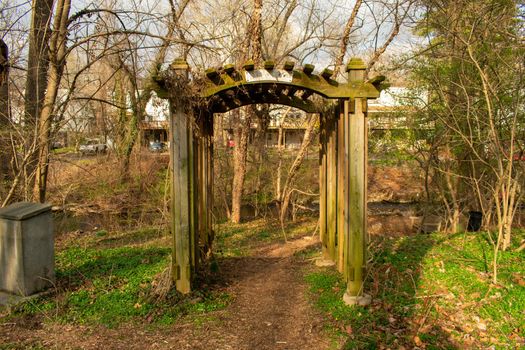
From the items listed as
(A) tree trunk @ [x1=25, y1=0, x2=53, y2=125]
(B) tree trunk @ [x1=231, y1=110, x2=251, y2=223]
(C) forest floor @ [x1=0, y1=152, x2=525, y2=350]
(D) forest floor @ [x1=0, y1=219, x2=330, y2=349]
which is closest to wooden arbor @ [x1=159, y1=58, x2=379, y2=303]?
(C) forest floor @ [x1=0, y1=152, x2=525, y2=350]

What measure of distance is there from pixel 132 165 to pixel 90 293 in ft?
32.2

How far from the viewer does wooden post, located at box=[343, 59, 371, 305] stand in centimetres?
487

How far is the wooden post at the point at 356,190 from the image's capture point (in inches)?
192

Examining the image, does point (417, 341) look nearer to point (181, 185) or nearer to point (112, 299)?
point (181, 185)

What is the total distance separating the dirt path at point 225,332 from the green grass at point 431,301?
0.30 meters

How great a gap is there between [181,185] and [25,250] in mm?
1996

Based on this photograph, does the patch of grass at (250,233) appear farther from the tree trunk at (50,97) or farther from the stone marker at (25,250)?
the tree trunk at (50,97)

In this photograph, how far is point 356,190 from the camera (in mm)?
4898

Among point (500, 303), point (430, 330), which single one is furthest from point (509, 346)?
point (500, 303)

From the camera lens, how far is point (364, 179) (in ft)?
16.1

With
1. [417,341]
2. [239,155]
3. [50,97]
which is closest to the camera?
[417,341]

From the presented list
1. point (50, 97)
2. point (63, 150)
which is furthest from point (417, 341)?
point (63, 150)

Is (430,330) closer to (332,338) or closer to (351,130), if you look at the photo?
(332,338)

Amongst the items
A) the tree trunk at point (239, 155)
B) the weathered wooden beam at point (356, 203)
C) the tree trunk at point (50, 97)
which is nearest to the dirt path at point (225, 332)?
the weathered wooden beam at point (356, 203)
